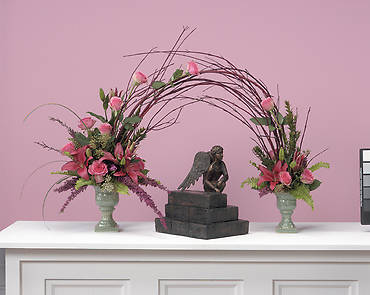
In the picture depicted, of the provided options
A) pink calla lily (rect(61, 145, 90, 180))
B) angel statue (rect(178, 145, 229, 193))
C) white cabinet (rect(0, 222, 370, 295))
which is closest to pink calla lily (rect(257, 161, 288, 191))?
angel statue (rect(178, 145, 229, 193))

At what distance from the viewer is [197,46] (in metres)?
2.25

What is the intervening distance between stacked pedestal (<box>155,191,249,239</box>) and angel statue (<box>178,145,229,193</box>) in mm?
52

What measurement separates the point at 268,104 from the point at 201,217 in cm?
55

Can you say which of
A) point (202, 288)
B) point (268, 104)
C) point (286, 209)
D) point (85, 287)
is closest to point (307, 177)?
point (286, 209)

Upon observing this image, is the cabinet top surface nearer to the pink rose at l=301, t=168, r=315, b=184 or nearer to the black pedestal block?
the black pedestal block

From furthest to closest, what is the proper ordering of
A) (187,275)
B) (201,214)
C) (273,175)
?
(273,175)
(201,214)
(187,275)

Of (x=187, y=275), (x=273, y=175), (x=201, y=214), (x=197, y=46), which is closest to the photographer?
(x=187, y=275)

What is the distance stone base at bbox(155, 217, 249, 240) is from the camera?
5.11ft

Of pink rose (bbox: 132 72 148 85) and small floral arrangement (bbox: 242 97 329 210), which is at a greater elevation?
pink rose (bbox: 132 72 148 85)

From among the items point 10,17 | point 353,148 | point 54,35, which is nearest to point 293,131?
point 353,148

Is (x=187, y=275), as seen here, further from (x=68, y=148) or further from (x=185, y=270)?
(x=68, y=148)

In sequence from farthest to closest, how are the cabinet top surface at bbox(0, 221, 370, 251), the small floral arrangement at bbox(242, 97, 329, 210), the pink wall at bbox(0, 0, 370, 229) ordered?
1. the pink wall at bbox(0, 0, 370, 229)
2. the small floral arrangement at bbox(242, 97, 329, 210)
3. the cabinet top surface at bbox(0, 221, 370, 251)

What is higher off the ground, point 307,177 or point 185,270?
point 307,177

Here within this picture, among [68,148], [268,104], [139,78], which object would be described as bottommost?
[68,148]
